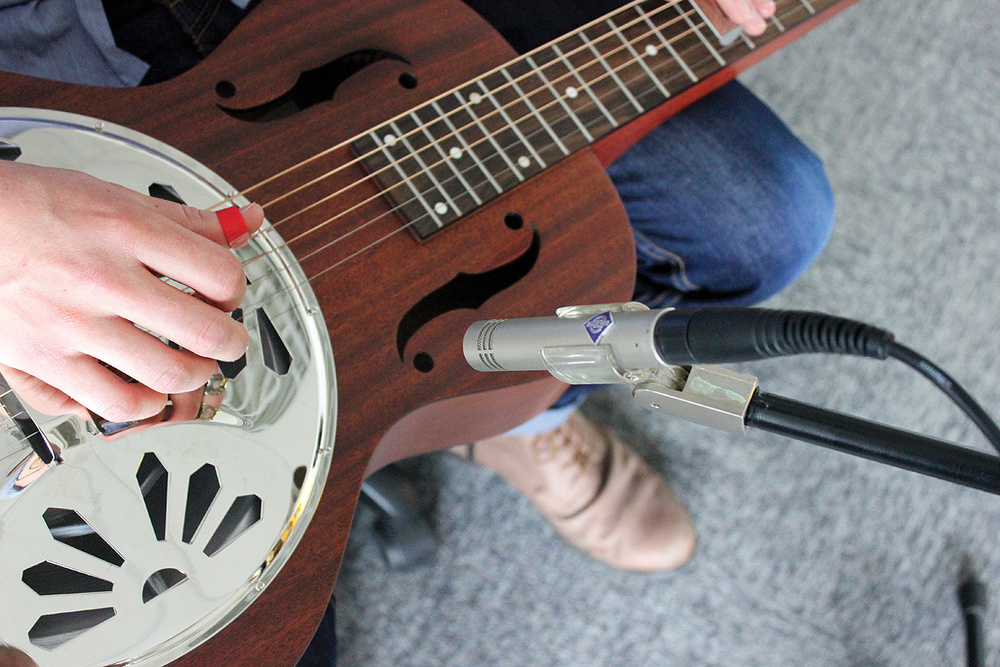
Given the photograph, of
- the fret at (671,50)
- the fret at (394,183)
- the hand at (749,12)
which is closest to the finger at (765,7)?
the hand at (749,12)

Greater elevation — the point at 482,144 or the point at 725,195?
the point at 482,144

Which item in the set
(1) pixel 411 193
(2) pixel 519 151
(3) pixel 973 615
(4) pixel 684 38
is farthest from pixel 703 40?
(3) pixel 973 615

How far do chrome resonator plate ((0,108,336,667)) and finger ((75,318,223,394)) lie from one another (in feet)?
0.31

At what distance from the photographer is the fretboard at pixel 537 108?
2.22 feet

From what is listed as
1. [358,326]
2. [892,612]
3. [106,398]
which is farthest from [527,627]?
[106,398]

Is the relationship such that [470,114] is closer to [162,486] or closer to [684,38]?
[684,38]

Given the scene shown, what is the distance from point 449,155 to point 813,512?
34.4 inches

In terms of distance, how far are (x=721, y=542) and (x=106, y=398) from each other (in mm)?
957

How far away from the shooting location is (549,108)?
0.72 m

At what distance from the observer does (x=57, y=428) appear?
549mm

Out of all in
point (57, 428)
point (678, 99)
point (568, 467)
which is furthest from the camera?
point (568, 467)

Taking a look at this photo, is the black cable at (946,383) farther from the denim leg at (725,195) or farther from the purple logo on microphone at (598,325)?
the denim leg at (725,195)

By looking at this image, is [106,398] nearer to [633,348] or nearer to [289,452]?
[289,452]

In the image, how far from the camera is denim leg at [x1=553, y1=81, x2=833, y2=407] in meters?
0.90
